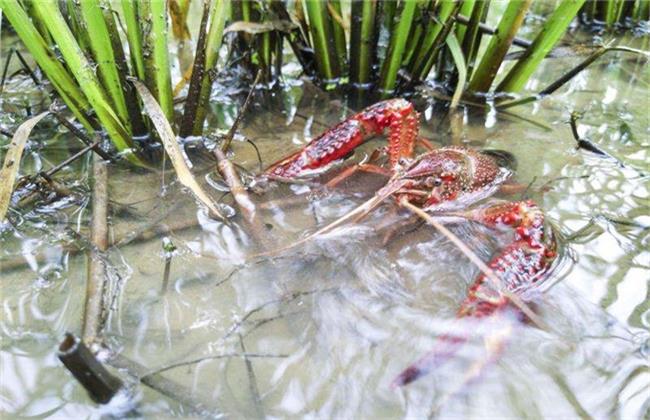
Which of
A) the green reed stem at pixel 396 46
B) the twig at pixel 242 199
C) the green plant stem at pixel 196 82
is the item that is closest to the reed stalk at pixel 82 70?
the green plant stem at pixel 196 82

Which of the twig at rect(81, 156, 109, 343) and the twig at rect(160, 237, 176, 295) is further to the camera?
the twig at rect(160, 237, 176, 295)

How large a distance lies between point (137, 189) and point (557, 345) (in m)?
1.85

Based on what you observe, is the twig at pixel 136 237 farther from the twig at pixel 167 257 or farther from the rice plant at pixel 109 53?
the rice plant at pixel 109 53

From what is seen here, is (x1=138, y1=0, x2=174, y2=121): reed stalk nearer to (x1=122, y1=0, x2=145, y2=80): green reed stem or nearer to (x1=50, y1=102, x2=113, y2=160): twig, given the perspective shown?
(x1=122, y1=0, x2=145, y2=80): green reed stem

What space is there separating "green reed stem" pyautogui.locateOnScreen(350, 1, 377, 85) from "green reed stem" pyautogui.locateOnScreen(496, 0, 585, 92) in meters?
0.80

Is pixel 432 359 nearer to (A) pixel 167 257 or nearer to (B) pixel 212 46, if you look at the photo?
(A) pixel 167 257

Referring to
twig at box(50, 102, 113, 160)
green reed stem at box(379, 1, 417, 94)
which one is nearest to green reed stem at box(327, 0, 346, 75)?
green reed stem at box(379, 1, 417, 94)

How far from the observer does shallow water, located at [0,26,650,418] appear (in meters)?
1.60

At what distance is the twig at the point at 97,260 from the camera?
1.66 metres

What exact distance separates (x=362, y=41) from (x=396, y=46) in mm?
250

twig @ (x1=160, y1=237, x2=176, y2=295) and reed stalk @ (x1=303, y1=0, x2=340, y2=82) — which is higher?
reed stalk @ (x1=303, y1=0, x2=340, y2=82)

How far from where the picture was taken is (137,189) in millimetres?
2484

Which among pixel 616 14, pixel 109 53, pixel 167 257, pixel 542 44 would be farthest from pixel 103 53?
pixel 616 14

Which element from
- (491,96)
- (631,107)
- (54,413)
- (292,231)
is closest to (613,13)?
(631,107)
